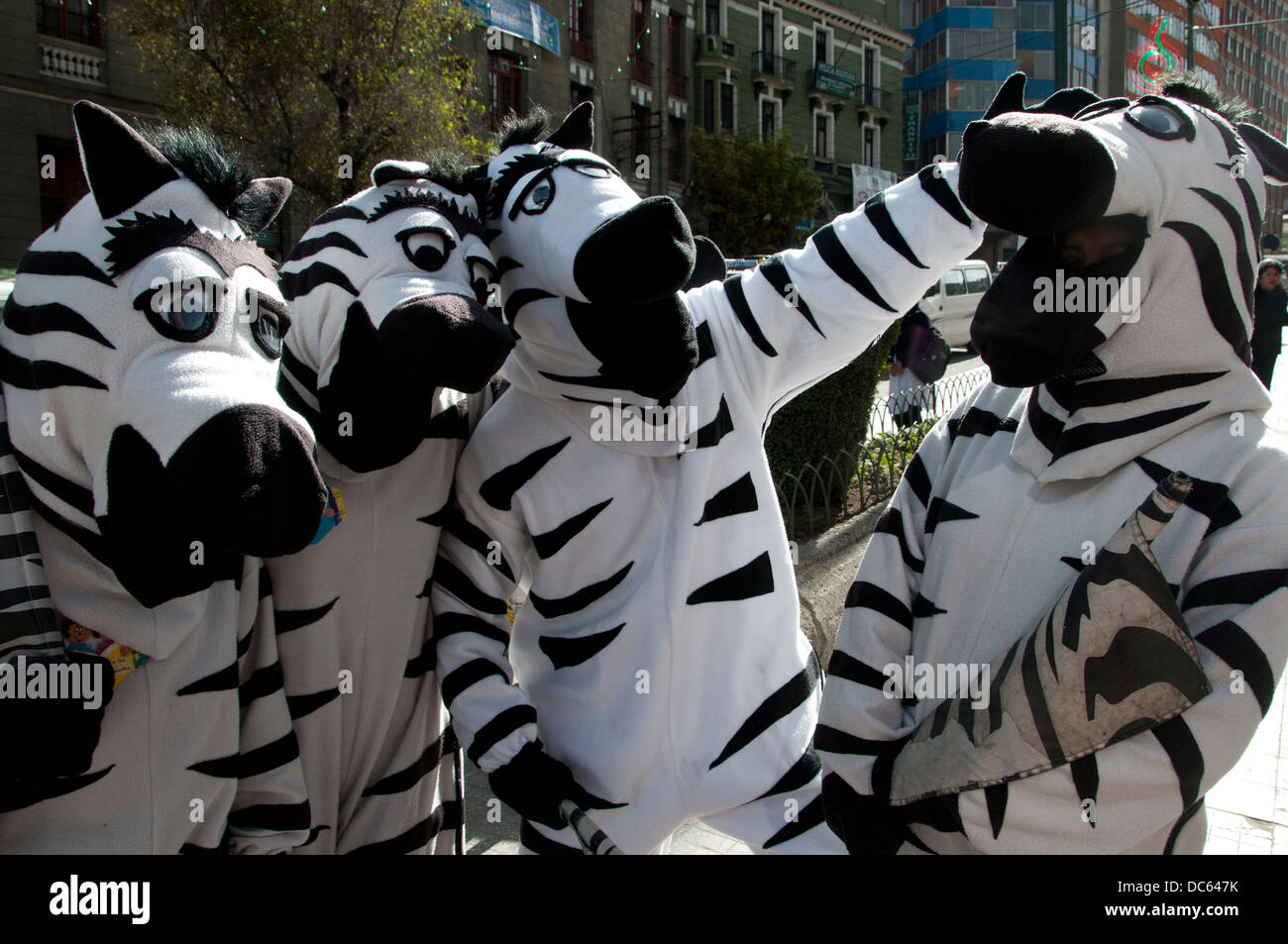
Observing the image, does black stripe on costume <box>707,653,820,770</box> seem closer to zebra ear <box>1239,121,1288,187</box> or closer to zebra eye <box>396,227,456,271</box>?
zebra eye <box>396,227,456,271</box>

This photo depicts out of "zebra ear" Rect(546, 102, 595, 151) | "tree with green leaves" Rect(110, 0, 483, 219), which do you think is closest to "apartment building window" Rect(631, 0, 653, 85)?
"tree with green leaves" Rect(110, 0, 483, 219)

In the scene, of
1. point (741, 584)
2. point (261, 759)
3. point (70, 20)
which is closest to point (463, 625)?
point (261, 759)

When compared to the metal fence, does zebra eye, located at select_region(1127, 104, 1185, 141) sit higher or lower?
higher

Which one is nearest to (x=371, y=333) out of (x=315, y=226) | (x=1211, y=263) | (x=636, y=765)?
(x=315, y=226)

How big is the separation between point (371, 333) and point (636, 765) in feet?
3.45

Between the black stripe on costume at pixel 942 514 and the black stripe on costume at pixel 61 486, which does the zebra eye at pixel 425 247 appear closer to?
the black stripe on costume at pixel 61 486

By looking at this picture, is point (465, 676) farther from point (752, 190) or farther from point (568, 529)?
point (752, 190)

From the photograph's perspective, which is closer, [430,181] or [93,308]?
[93,308]

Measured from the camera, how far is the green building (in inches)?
1097

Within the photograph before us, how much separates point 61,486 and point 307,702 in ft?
2.16

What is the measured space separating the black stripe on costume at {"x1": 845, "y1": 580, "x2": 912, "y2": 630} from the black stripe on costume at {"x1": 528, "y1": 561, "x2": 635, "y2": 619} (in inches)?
20.6

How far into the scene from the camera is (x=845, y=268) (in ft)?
7.10

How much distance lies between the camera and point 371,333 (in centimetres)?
186

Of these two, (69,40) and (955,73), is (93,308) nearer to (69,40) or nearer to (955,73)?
(69,40)
